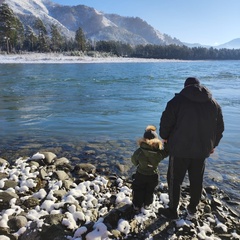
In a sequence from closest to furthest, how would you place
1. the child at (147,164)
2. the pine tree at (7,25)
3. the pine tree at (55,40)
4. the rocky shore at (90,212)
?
1. the rocky shore at (90,212)
2. the child at (147,164)
3. the pine tree at (7,25)
4. the pine tree at (55,40)

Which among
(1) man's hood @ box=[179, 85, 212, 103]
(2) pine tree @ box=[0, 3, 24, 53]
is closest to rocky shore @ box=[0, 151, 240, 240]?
(1) man's hood @ box=[179, 85, 212, 103]

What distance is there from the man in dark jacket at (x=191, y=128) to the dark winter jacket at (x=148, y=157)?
0.82ft

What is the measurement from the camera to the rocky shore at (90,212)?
4043 mm

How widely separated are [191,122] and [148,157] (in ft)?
3.18

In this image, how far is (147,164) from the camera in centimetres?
465

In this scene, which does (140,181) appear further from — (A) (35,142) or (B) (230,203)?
(A) (35,142)

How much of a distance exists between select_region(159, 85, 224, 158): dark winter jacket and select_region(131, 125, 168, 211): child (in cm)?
29

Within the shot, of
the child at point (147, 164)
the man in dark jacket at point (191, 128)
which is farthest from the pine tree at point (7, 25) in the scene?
the man in dark jacket at point (191, 128)

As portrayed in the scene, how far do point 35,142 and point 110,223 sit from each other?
5.74m

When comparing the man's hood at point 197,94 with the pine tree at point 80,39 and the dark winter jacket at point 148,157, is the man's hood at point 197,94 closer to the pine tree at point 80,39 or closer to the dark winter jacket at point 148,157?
the dark winter jacket at point 148,157

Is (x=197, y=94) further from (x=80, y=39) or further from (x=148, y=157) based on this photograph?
(x=80, y=39)

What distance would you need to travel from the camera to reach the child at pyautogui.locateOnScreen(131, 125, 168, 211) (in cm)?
458

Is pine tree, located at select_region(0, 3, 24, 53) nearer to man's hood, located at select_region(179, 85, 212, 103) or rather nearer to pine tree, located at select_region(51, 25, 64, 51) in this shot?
pine tree, located at select_region(51, 25, 64, 51)

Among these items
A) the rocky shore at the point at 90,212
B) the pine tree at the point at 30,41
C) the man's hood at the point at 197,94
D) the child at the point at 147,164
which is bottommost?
the rocky shore at the point at 90,212
